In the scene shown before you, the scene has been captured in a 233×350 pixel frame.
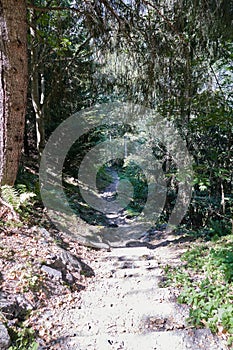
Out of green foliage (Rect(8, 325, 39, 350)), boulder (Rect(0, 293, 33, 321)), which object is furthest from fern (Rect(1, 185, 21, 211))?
green foliage (Rect(8, 325, 39, 350))

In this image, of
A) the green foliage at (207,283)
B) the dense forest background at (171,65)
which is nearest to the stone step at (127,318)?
the green foliage at (207,283)

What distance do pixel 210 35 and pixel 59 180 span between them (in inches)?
192

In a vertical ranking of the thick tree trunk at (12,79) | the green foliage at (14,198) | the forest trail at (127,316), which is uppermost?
the thick tree trunk at (12,79)

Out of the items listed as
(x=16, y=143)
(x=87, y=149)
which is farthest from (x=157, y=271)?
(x=87, y=149)

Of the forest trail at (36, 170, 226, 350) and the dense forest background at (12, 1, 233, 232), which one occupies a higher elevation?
the dense forest background at (12, 1, 233, 232)

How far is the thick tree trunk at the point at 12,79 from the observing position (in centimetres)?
278

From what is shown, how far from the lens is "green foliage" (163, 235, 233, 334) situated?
2.03m

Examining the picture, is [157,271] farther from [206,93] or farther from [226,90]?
[226,90]

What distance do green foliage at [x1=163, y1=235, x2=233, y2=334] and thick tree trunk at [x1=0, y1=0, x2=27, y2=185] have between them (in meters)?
2.63

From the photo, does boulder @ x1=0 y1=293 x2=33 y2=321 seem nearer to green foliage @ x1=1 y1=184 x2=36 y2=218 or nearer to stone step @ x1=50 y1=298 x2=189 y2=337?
stone step @ x1=50 y1=298 x2=189 y2=337

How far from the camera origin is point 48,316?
84.7 inches

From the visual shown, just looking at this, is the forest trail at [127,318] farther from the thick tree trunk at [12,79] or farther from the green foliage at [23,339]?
the thick tree trunk at [12,79]

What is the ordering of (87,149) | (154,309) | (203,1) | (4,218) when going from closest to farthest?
1. (154,309)
2. (203,1)
3. (4,218)
4. (87,149)

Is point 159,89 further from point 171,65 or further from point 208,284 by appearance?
point 208,284
